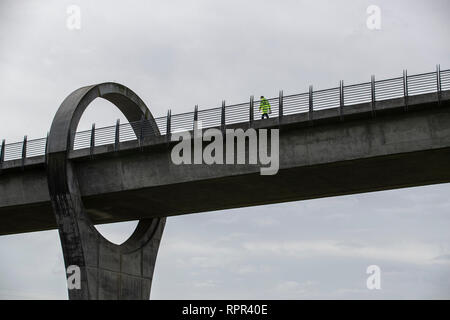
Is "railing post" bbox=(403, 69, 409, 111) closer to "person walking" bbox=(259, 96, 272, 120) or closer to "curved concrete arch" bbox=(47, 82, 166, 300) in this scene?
"person walking" bbox=(259, 96, 272, 120)

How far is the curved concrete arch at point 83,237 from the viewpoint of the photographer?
120 ft

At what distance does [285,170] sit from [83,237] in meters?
11.1

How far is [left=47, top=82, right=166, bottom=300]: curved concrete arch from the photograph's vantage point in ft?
120

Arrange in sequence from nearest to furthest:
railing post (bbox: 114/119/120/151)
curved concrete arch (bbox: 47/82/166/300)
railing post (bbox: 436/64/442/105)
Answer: railing post (bbox: 436/64/442/105)
railing post (bbox: 114/119/120/151)
curved concrete arch (bbox: 47/82/166/300)

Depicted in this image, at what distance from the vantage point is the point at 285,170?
106ft

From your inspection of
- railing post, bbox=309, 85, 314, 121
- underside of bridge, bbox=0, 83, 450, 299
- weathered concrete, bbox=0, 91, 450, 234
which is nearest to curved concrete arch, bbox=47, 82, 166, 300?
underside of bridge, bbox=0, 83, 450, 299

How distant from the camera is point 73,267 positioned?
3659 centimetres

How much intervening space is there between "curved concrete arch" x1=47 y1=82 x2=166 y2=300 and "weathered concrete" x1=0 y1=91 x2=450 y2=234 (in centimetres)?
102

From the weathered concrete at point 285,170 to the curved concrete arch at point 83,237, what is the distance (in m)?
1.02

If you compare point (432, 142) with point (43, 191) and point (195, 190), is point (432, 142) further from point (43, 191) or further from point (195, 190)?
point (43, 191)

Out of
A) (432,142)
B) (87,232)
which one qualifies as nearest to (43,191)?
(87,232)

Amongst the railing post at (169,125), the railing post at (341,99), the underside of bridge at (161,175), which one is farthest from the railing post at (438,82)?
the railing post at (169,125)
